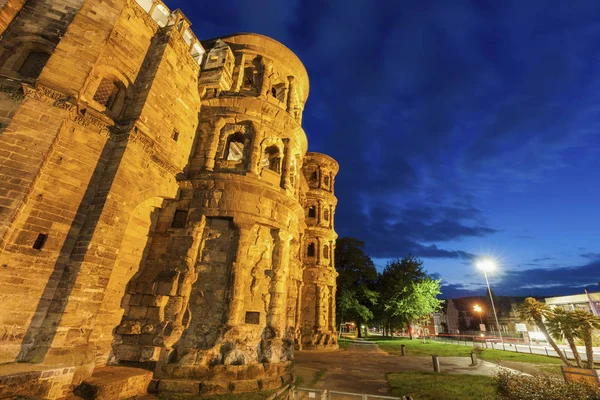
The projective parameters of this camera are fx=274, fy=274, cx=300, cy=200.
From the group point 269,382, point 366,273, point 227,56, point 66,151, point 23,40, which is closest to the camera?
point 66,151

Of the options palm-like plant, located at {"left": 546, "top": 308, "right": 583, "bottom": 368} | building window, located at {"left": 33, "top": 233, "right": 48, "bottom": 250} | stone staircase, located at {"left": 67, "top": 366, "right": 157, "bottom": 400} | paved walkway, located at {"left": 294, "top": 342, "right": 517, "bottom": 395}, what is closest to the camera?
stone staircase, located at {"left": 67, "top": 366, "right": 157, "bottom": 400}

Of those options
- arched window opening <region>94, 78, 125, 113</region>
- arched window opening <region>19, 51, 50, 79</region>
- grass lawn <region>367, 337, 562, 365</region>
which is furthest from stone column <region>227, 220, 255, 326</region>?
grass lawn <region>367, 337, 562, 365</region>

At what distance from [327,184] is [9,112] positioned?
2350 centimetres

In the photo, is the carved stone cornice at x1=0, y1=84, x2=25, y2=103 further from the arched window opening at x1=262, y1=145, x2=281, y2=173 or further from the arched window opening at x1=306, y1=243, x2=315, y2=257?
the arched window opening at x1=306, y1=243, x2=315, y2=257

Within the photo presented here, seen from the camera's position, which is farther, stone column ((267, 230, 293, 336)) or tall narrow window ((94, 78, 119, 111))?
stone column ((267, 230, 293, 336))

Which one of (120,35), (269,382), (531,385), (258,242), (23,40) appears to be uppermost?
(120,35)

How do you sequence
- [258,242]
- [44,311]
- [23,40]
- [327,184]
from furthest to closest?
[327,184] < [258,242] < [23,40] < [44,311]

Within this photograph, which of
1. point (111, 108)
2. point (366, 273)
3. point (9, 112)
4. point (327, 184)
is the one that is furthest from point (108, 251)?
point (366, 273)

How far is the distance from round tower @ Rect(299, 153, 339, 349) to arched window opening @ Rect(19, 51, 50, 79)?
19.9 m

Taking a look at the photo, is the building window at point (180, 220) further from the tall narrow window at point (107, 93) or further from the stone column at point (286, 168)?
the stone column at point (286, 168)

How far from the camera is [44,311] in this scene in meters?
→ 7.01

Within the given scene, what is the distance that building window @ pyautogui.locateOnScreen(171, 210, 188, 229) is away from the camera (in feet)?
37.0

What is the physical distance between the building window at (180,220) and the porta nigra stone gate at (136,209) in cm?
6

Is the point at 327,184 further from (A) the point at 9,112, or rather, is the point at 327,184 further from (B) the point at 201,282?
(A) the point at 9,112
